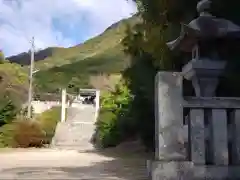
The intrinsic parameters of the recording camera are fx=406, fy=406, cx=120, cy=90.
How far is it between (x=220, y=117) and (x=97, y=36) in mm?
78883

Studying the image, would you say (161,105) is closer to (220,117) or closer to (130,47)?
(220,117)

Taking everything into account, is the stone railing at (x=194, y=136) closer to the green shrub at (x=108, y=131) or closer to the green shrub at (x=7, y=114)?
the green shrub at (x=108, y=131)

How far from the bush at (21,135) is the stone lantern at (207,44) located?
676 inches

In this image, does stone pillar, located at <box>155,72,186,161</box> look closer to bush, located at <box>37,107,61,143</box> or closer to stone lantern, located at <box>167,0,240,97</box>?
stone lantern, located at <box>167,0,240,97</box>

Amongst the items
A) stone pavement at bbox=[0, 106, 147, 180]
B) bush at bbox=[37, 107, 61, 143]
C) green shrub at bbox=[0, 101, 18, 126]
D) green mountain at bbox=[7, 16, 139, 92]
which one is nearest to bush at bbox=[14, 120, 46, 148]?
bush at bbox=[37, 107, 61, 143]

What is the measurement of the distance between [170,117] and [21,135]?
17491 millimetres

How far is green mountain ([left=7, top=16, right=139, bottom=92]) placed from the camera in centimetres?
4822

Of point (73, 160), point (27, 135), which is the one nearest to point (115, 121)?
point (27, 135)

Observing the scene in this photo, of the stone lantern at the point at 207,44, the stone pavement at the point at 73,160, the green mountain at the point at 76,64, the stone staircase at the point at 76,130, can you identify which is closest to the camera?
the stone lantern at the point at 207,44

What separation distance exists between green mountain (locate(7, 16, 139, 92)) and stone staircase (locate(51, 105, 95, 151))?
7.24m

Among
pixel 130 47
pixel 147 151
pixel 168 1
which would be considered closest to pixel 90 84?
pixel 147 151

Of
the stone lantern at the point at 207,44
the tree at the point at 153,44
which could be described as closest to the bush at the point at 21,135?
the tree at the point at 153,44

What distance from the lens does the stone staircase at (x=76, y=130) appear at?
2131 cm

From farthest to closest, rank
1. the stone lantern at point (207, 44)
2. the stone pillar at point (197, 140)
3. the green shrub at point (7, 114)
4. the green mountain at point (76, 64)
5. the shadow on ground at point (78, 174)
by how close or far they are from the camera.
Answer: the green mountain at point (76, 64)
the green shrub at point (7, 114)
the shadow on ground at point (78, 174)
the stone lantern at point (207, 44)
the stone pillar at point (197, 140)
